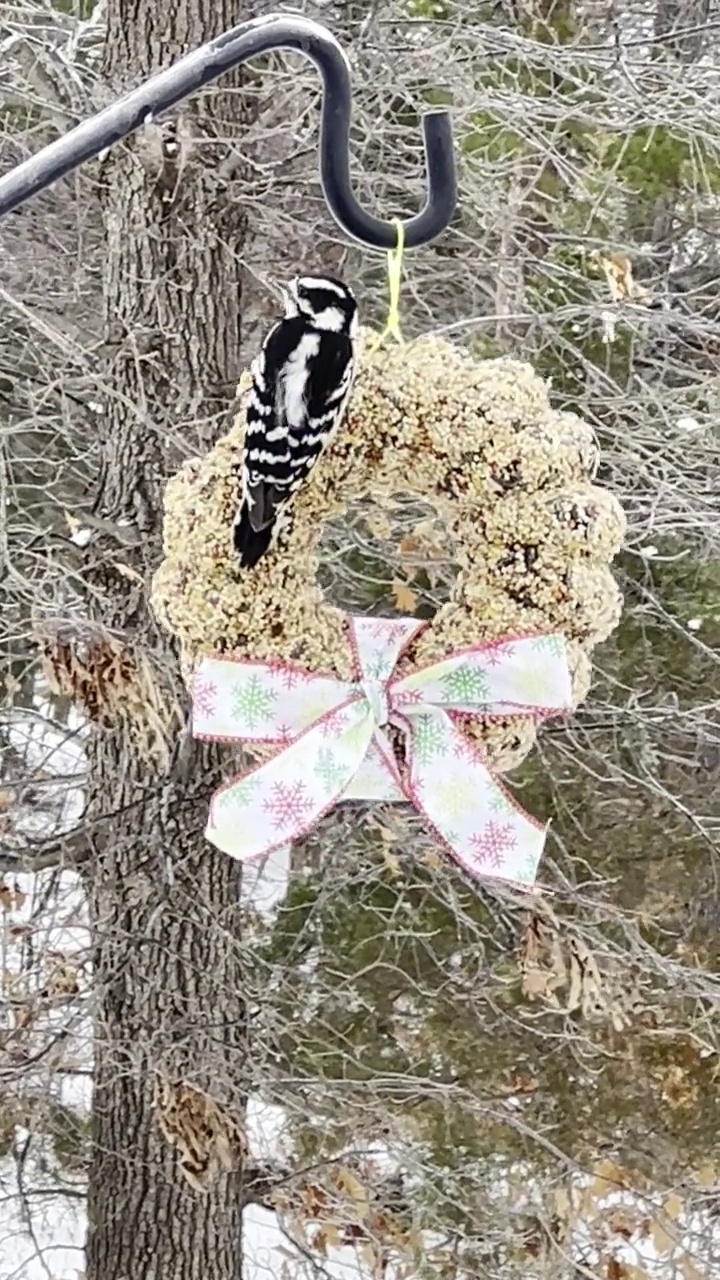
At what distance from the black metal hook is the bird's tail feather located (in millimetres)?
191

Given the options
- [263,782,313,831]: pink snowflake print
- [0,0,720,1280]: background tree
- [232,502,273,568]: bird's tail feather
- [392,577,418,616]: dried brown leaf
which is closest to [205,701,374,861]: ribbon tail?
[263,782,313,831]: pink snowflake print

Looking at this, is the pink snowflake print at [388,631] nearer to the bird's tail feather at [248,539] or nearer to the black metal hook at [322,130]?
the bird's tail feather at [248,539]

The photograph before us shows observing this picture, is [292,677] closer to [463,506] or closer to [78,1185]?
[463,506]

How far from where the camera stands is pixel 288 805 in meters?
0.85

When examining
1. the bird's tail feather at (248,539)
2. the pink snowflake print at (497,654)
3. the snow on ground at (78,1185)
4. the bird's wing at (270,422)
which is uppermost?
the bird's wing at (270,422)

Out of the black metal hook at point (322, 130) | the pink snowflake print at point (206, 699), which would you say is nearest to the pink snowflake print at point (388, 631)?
the pink snowflake print at point (206, 699)

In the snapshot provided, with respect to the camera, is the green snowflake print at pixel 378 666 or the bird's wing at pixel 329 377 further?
the green snowflake print at pixel 378 666

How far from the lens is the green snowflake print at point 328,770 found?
83 cm

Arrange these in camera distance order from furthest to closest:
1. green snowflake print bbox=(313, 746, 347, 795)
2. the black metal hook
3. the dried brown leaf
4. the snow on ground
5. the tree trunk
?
the snow on ground → the dried brown leaf → the tree trunk → green snowflake print bbox=(313, 746, 347, 795) → the black metal hook

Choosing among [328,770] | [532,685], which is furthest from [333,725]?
[532,685]

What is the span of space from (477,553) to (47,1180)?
262 centimetres

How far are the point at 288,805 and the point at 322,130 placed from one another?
0.42 m

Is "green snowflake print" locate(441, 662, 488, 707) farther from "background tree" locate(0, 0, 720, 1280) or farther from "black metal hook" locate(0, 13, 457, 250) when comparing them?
"background tree" locate(0, 0, 720, 1280)

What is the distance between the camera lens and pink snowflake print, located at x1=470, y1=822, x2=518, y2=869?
2.81 ft
